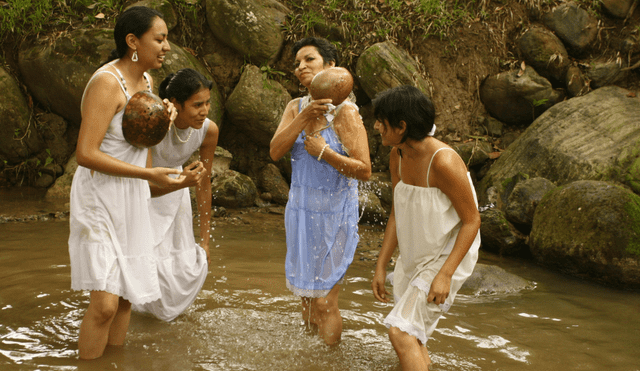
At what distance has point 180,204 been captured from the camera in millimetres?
3898

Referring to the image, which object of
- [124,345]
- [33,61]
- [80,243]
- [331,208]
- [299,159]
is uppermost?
[33,61]

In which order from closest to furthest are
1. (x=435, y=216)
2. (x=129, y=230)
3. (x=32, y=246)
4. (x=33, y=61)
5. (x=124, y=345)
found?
(x=435, y=216), (x=129, y=230), (x=124, y=345), (x=32, y=246), (x=33, y=61)

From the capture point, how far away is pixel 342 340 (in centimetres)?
382

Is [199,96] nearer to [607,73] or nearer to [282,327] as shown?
[282,327]

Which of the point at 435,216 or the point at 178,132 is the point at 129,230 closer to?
the point at 178,132

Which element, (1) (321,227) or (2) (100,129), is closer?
(2) (100,129)

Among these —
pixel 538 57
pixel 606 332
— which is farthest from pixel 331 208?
pixel 538 57

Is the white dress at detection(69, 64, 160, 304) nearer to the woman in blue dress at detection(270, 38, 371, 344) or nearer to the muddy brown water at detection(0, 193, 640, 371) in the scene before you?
the muddy brown water at detection(0, 193, 640, 371)

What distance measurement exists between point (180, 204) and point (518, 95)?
20.3ft

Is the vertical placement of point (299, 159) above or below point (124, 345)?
above

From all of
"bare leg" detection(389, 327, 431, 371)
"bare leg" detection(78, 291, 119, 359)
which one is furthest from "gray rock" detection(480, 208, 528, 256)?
"bare leg" detection(78, 291, 119, 359)

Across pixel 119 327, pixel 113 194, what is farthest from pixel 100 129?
pixel 119 327

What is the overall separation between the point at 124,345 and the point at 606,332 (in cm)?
351

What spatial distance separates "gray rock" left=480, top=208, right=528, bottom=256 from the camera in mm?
6383
